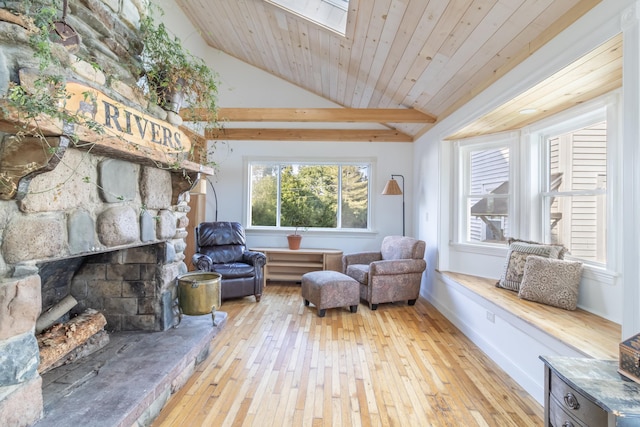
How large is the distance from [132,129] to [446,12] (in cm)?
208

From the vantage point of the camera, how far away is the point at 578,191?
2559 millimetres

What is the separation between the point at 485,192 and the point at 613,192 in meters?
1.37

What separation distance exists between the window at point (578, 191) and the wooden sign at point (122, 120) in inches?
118

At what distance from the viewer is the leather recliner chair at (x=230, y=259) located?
395 cm

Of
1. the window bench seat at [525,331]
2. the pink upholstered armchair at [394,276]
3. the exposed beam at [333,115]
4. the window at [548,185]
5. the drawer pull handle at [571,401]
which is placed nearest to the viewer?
the drawer pull handle at [571,401]

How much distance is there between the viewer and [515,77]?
231 centimetres

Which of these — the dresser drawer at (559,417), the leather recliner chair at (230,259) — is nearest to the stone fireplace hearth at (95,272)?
the leather recliner chair at (230,259)

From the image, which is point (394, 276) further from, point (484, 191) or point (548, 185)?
point (548, 185)

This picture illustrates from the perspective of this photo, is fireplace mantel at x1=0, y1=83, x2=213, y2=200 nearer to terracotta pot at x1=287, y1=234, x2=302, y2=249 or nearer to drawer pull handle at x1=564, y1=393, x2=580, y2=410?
drawer pull handle at x1=564, y1=393, x2=580, y2=410

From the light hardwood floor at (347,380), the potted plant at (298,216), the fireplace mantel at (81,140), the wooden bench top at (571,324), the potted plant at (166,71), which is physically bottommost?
the light hardwood floor at (347,380)

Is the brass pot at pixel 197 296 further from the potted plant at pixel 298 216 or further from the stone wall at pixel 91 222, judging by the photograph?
the potted plant at pixel 298 216

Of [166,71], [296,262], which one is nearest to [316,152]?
[296,262]

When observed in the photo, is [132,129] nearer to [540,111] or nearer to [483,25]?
[483,25]

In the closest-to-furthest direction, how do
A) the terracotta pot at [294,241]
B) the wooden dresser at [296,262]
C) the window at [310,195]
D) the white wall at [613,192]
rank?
the white wall at [613,192]
the wooden dresser at [296,262]
the terracotta pot at [294,241]
the window at [310,195]
